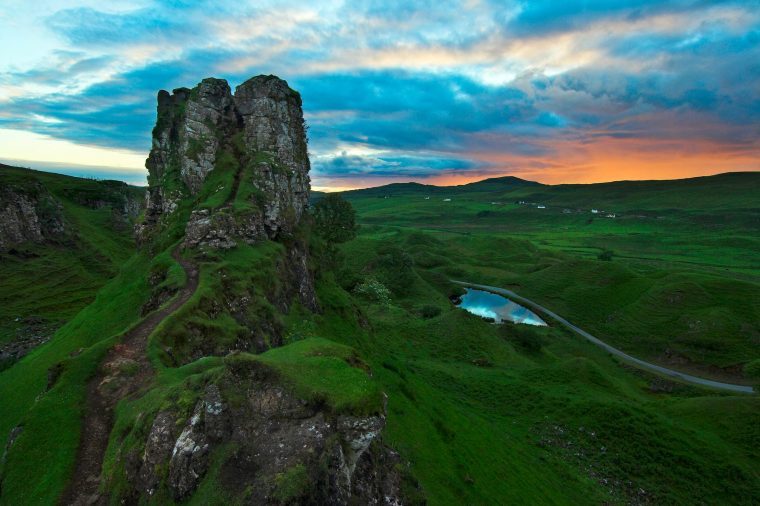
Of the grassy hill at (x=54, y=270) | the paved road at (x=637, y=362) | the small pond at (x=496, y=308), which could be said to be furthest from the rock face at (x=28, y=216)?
the paved road at (x=637, y=362)

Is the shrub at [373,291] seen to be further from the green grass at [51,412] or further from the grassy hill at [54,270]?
the grassy hill at [54,270]

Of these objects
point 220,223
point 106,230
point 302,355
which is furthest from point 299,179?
point 106,230

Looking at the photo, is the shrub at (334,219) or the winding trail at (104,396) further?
the shrub at (334,219)

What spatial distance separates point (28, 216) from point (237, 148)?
13528cm

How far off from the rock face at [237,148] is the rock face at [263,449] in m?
32.8

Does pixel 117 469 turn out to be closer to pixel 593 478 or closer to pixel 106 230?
pixel 593 478

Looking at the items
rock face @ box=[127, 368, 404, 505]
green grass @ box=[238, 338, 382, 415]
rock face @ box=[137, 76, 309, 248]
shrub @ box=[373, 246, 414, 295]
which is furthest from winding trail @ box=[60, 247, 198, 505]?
shrub @ box=[373, 246, 414, 295]

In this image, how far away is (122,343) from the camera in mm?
27422

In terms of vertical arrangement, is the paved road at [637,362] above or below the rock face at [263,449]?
below

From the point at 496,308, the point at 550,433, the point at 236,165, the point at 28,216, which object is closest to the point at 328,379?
the point at 550,433

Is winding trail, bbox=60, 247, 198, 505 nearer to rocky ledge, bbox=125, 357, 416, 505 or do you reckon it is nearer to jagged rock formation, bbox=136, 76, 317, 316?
rocky ledge, bbox=125, 357, 416, 505

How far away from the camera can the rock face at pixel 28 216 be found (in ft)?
438

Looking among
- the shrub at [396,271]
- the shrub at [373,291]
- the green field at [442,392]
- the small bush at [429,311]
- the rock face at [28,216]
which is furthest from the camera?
the shrub at [396,271]

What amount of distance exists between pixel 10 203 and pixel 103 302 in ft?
461
